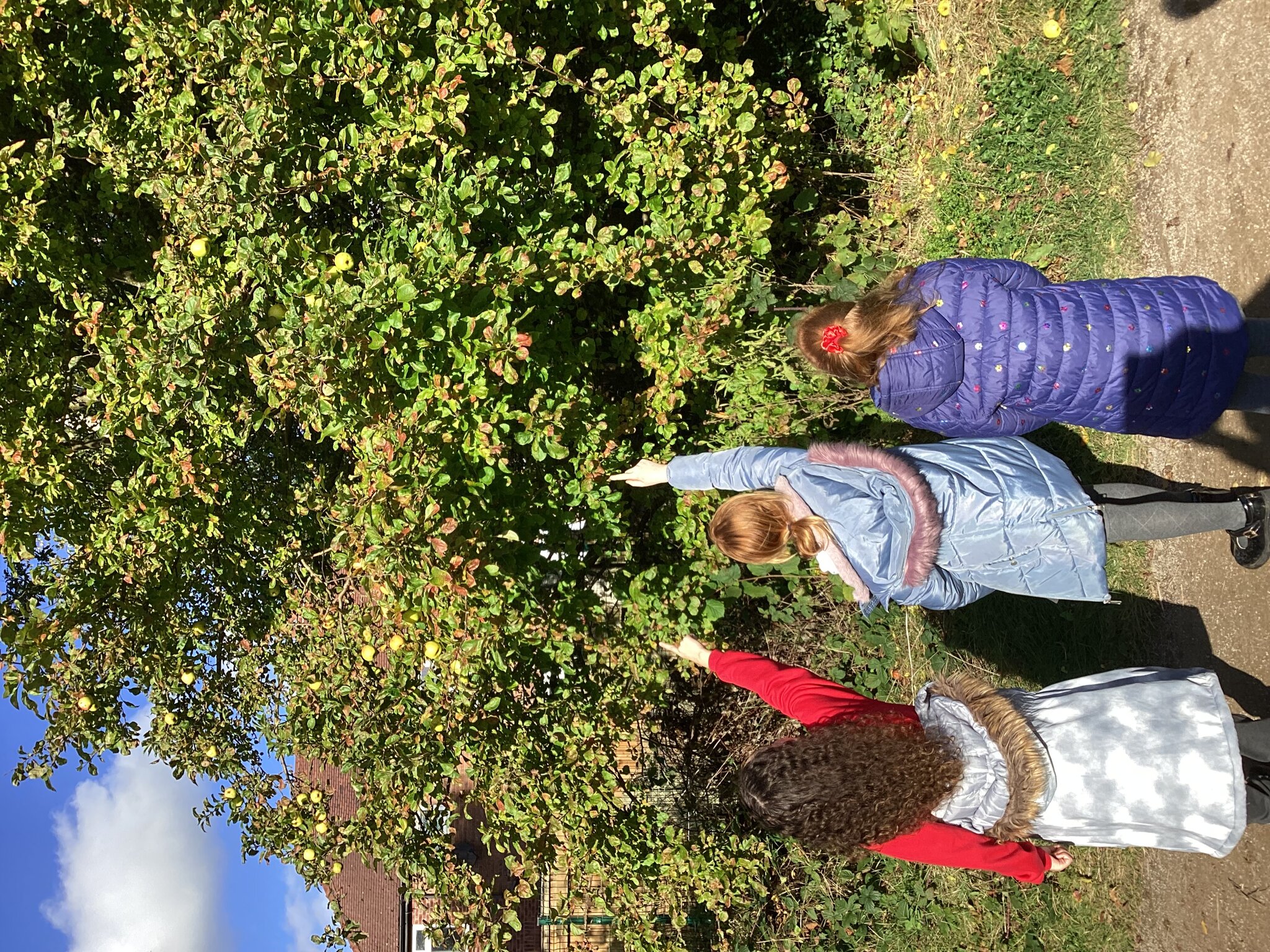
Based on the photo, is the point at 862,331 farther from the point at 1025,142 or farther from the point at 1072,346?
the point at 1025,142

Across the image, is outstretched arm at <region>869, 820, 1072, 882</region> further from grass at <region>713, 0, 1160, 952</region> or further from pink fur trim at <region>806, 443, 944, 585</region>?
grass at <region>713, 0, 1160, 952</region>

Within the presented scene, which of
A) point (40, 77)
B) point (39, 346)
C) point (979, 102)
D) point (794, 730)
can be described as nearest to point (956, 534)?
point (794, 730)

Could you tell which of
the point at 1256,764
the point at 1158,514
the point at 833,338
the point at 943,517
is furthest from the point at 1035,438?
the point at 833,338

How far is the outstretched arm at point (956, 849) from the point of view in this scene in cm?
312

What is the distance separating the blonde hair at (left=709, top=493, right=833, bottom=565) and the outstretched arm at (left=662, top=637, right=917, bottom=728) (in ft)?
1.92

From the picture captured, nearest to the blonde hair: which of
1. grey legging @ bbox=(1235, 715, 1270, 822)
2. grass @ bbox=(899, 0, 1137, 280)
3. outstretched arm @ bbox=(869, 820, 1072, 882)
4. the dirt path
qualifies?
outstretched arm @ bbox=(869, 820, 1072, 882)

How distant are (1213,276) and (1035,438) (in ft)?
3.99

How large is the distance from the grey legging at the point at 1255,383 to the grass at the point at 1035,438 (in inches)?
50.1

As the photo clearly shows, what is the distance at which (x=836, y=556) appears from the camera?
319 cm

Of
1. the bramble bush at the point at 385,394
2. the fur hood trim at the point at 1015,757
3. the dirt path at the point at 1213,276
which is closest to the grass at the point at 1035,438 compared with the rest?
the dirt path at the point at 1213,276

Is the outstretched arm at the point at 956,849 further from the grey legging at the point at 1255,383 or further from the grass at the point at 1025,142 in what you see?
the grass at the point at 1025,142

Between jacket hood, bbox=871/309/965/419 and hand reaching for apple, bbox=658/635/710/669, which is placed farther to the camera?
hand reaching for apple, bbox=658/635/710/669

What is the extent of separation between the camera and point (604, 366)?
507 centimetres

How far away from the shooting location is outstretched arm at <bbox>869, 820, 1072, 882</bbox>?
10.3 ft
